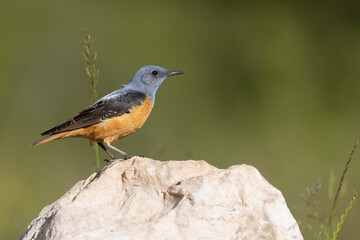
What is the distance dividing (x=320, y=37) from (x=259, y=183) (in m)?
7.27

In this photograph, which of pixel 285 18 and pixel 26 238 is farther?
pixel 285 18

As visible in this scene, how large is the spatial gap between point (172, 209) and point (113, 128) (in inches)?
86.7

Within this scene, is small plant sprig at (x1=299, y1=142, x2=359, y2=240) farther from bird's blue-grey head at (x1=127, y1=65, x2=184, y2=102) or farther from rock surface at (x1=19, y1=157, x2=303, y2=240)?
bird's blue-grey head at (x1=127, y1=65, x2=184, y2=102)

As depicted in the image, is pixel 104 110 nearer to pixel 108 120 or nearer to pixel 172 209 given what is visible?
pixel 108 120

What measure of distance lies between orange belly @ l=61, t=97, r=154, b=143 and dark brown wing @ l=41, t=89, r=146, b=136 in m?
0.04

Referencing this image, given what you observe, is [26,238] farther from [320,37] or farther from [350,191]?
[320,37]

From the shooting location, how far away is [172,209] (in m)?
3.29

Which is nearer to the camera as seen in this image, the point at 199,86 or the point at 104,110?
the point at 104,110

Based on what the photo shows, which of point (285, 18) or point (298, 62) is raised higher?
point (285, 18)

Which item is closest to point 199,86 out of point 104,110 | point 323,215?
point 104,110

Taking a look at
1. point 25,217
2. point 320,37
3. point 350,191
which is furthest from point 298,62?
point 25,217

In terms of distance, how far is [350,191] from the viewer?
23.8 ft

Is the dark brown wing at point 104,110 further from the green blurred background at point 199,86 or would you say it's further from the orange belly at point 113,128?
the green blurred background at point 199,86

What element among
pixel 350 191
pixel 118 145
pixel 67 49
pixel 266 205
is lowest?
pixel 350 191
